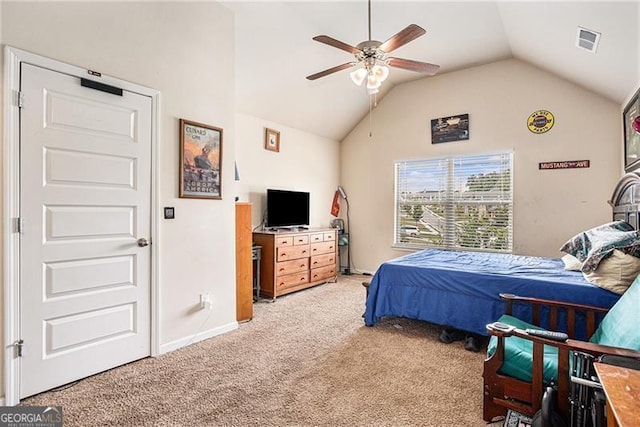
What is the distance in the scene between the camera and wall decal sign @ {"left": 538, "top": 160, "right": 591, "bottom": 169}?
12.7ft

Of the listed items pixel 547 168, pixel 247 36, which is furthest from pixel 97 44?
pixel 547 168

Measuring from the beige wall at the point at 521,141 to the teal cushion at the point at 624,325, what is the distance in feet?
8.64

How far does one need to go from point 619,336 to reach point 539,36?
3.02 meters

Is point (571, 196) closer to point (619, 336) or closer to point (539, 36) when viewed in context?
point (539, 36)

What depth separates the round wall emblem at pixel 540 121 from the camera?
4082 mm

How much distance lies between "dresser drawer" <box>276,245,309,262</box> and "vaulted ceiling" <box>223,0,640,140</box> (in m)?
1.99

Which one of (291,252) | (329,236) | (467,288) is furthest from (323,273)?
(467,288)

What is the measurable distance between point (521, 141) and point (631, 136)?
4.09 feet

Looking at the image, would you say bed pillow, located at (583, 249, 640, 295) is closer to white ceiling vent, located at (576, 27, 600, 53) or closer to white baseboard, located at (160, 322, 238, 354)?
white ceiling vent, located at (576, 27, 600, 53)

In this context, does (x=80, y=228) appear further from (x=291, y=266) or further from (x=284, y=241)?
(x=291, y=266)

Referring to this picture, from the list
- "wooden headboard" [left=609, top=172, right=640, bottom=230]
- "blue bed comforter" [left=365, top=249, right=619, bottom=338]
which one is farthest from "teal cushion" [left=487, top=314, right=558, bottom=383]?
"wooden headboard" [left=609, top=172, right=640, bottom=230]

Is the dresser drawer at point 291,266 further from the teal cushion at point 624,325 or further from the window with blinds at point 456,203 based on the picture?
the teal cushion at point 624,325

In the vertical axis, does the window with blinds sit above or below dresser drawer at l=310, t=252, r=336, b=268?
above

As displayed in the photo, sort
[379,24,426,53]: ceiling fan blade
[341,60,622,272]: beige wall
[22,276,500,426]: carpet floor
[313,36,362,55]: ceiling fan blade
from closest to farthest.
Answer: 1. [22,276,500,426]: carpet floor
2. [379,24,426,53]: ceiling fan blade
3. [313,36,362,55]: ceiling fan blade
4. [341,60,622,272]: beige wall
